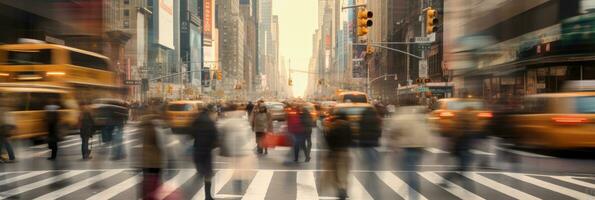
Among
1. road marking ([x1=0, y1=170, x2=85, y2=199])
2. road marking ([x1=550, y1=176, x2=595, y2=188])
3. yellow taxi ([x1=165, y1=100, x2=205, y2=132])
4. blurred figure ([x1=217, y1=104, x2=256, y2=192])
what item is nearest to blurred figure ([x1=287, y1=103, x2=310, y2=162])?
blurred figure ([x1=217, y1=104, x2=256, y2=192])

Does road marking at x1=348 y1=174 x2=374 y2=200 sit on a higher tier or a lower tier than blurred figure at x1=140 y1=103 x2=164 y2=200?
lower

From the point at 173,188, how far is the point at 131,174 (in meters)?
2.38

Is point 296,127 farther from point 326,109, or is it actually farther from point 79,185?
point 326,109

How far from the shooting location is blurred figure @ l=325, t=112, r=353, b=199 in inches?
348

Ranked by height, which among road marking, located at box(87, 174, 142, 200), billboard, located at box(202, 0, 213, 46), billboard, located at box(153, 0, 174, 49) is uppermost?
billboard, located at box(202, 0, 213, 46)

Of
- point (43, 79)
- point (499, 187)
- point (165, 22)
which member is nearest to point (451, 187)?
point (499, 187)

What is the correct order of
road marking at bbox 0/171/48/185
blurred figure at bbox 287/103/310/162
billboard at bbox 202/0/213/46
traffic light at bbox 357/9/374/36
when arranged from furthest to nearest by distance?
billboard at bbox 202/0/213/46
traffic light at bbox 357/9/374/36
blurred figure at bbox 287/103/310/162
road marking at bbox 0/171/48/185

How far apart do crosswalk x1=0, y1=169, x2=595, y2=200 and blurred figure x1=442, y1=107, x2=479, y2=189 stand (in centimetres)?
51

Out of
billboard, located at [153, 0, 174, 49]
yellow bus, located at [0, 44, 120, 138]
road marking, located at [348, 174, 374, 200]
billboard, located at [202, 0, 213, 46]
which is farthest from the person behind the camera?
billboard, located at [202, 0, 213, 46]

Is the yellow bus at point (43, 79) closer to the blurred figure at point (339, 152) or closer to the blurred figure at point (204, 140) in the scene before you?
the blurred figure at point (204, 140)

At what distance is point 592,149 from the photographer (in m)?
13.2

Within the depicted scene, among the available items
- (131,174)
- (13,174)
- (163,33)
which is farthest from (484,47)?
(163,33)

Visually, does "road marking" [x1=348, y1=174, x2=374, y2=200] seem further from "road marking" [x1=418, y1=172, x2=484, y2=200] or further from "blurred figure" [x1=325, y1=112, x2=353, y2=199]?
"road marking" [x1=418, y1=172, x2=484, y2=200]

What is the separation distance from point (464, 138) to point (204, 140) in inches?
183
